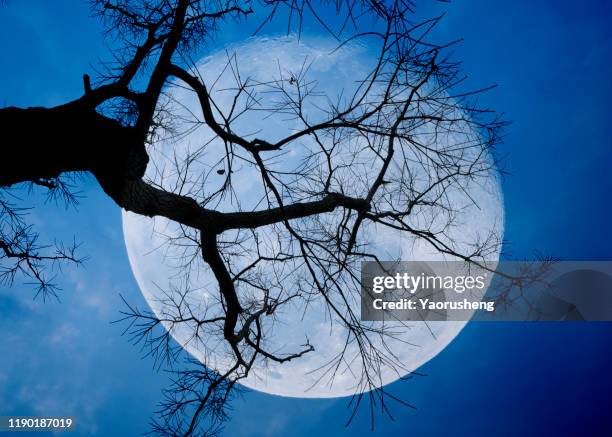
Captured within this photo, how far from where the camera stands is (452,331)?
8539mm

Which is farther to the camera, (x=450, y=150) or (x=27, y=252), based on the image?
(x=27, y=252)

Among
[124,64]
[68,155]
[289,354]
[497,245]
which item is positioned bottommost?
[289,354]

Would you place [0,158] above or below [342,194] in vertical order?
below

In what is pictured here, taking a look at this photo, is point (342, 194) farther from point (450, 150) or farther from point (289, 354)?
point (289, 354)

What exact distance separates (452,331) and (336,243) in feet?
20.0

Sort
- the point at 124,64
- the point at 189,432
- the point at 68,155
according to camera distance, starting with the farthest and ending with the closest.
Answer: the point at 124,64 → the point at 189,432 → the point at 68,155

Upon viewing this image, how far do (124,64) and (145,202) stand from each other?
4.97ft

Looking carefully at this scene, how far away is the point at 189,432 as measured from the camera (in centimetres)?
338

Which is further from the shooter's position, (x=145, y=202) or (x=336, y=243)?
(x=336, y=243)

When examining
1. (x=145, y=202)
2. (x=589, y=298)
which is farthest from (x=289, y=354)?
(x=589, y=298)

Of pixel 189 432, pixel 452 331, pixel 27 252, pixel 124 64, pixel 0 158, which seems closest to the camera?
pixel 0 158

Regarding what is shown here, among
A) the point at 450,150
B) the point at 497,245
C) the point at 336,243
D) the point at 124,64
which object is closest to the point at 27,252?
the point at 124,64

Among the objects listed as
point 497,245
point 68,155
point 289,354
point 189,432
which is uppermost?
point 68,155

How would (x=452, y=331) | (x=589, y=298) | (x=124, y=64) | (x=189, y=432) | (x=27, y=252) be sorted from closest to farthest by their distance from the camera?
1. (x=189, y=432)
2. (x=124, y=64)
3. (x=27, y=252)
4. (x=589, y=298)
5. (x=452, y=331)
